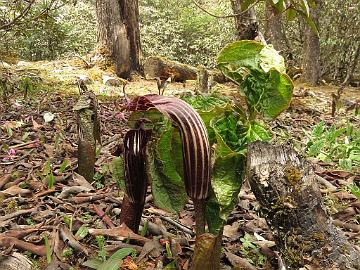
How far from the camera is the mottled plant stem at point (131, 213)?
153cm

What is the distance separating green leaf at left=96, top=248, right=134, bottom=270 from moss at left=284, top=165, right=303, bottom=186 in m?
0.55

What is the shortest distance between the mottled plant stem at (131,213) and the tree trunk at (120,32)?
513 cm

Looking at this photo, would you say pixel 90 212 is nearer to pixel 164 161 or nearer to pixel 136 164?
pixel 136 164

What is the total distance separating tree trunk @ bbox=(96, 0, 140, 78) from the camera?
20.9ft

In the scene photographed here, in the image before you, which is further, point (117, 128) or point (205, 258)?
point (117, 128)

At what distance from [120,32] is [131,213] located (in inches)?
208

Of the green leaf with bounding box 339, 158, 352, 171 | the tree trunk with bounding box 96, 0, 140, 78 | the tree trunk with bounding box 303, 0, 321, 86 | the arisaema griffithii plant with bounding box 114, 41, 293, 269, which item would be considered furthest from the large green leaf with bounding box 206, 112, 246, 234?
the tree trunk with bounding box 303, 0, 321, 86

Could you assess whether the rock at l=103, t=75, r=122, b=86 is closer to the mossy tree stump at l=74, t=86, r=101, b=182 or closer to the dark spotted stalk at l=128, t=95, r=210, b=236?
the mossy tree stump at l=74, t=86, r=101, b=182

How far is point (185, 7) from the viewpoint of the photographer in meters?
16.2

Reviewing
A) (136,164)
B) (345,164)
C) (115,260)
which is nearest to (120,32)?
(345,164)

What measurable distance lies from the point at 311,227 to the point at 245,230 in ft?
2.12

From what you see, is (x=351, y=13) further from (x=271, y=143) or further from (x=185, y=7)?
(x=271, y=143)

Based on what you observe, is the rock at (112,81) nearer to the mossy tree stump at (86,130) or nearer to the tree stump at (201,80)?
the tree stump at (201,80)

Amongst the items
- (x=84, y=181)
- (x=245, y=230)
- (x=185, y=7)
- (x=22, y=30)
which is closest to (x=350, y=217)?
(x=245, y=230)
